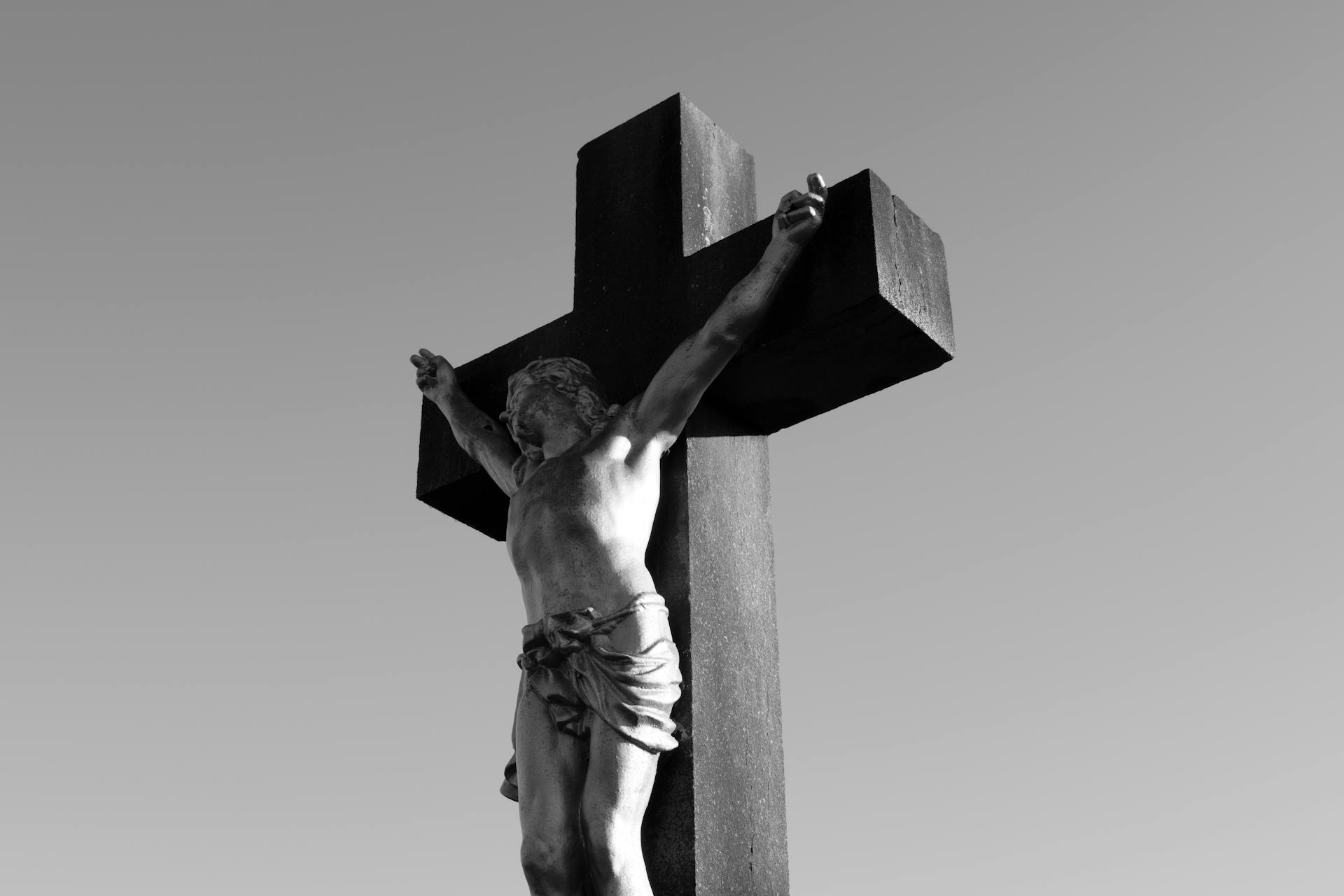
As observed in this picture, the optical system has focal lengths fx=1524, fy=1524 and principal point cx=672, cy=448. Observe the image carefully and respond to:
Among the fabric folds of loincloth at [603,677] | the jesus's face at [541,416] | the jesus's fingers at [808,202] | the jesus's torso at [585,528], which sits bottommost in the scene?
the fabric folds of loincloth at [603,677]

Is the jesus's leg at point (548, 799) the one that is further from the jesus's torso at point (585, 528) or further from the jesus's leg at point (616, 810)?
the jesus's torso at point (585, 528)

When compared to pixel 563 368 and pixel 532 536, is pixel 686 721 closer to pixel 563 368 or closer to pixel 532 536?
pixel 532 536

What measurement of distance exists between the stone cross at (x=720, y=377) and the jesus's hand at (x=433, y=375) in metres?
0.09

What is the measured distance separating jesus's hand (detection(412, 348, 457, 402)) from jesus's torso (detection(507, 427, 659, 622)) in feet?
3.51

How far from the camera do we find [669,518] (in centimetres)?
463

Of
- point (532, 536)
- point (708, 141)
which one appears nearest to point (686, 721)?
point (532, 536)

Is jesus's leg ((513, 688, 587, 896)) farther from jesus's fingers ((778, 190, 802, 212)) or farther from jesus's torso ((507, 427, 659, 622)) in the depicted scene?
jesus's fingers ((778, 190, 802, 212))

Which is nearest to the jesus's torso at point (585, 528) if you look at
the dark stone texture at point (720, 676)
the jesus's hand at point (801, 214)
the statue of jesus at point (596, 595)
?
the statue of jesus at point (596, 595)

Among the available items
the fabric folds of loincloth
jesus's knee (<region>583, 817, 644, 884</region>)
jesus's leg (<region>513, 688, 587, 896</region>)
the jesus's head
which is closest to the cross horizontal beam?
the jesus's head

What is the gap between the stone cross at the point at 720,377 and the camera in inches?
169

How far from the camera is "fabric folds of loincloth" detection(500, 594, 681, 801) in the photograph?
13.3ft

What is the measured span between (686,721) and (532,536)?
0.68m

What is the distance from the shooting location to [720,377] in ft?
16.0

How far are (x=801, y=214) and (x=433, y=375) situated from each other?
167 centimetres
